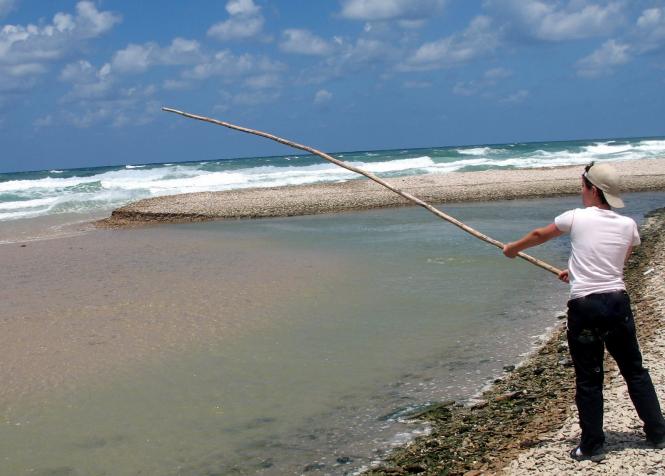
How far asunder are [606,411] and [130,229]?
15.5 metres

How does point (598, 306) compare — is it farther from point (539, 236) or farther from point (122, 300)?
point (122, 300)

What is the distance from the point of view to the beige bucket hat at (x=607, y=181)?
3.63m

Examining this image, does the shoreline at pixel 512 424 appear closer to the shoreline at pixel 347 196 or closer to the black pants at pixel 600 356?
the black pants at pixel 600 356

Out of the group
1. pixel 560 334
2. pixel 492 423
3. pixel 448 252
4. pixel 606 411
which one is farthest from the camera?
pixel 448 252

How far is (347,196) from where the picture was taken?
22672 millimetres

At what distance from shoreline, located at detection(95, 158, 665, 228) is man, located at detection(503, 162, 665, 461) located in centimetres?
1484

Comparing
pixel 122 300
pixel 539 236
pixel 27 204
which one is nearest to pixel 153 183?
pixel 27 204

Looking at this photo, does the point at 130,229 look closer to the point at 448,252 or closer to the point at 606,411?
the point at 448,252

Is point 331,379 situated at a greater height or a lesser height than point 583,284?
lesser

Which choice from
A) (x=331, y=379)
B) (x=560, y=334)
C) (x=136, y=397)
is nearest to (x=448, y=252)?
(x=560, y=334)

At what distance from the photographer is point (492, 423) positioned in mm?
4637

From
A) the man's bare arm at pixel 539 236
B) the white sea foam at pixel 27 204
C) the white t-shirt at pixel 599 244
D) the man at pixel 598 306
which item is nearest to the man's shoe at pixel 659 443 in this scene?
the man at pixel 598 306

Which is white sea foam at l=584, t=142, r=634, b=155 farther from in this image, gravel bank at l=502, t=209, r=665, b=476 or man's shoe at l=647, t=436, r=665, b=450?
man's shoe at l=647, t=436, r=665, b=450

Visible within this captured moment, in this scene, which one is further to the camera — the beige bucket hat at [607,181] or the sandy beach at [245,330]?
the sandy beach at [245,330]
